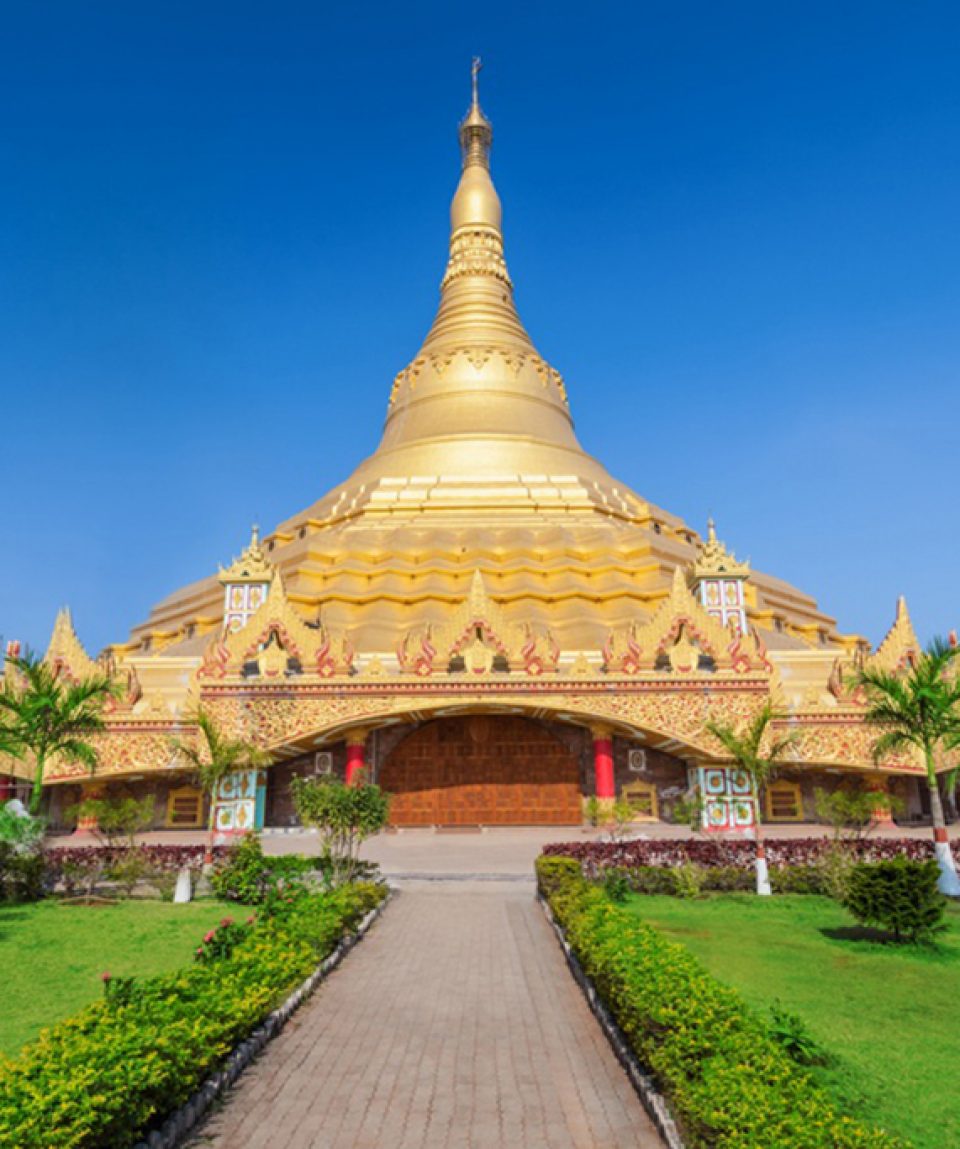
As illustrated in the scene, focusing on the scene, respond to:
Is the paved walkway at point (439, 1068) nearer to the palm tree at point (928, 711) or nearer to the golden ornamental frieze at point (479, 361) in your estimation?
the palm tree at point (928, 711)

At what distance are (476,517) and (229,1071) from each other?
1159 inches

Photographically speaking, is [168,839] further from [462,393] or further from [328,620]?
[462,393]

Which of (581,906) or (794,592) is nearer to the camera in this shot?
(581,906)

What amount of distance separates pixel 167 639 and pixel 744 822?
22.6 m

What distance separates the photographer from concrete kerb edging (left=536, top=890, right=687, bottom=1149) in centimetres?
545

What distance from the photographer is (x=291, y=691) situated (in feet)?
79.5

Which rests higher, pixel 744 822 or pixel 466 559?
pixel 466 559

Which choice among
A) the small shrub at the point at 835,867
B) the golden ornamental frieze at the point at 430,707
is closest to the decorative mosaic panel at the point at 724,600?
the golden ornamental frieze at the point at 430,707

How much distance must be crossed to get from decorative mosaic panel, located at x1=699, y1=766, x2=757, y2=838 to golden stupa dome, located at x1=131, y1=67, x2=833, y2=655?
5339 mm

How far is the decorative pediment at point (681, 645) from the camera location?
24.7 meters

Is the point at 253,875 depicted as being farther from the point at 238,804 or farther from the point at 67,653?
the point at 67,653

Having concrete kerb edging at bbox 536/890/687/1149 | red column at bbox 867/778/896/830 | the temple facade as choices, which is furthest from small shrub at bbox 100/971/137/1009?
red column at bbox 867/778/896/830

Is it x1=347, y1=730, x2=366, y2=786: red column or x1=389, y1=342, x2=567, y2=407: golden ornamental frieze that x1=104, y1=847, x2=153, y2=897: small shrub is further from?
x1=389, y1=342, x2=567, y2=407: golden ornamental frieze

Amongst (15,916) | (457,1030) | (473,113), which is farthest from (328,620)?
(473,113)
